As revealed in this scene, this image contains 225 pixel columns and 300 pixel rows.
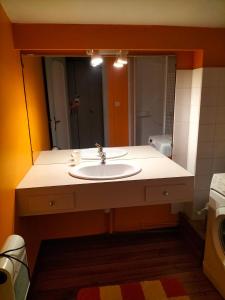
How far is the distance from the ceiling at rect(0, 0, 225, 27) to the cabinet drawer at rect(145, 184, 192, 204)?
113cm

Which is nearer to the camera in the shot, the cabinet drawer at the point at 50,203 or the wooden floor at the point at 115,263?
the cabinet drawer at the point at 50,203

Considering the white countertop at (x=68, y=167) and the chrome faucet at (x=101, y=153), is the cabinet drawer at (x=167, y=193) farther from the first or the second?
the chrome faucet at (x=101, y=153)

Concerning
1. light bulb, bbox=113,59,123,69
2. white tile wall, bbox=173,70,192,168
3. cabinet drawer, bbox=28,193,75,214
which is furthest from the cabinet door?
light bulb, bbox=113,59,123,69

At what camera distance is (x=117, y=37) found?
164 centimetres

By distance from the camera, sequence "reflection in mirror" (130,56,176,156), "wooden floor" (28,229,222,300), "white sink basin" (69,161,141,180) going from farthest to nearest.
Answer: "reflection in mirror" (130,56,176,156), "white sink basin" (69,161,141,180), "wooden floor" (28,229,222,300)

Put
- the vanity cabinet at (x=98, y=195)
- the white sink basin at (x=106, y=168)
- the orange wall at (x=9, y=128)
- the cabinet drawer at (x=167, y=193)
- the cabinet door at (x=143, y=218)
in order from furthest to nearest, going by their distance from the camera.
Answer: the cabinet door at (x=143, y=218), the white sink basin at (x=106, y=168), the cabinet drawer at (x=167, y=193), the vanity cabinet at (x=98, y=195), the orange wall at (x=9, y=128)

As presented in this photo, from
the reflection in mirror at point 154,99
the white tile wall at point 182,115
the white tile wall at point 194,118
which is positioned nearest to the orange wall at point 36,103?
the reflection in mirror at point 154,99

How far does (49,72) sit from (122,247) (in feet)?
5.37

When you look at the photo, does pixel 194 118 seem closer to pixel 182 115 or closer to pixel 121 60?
pixel 182 115

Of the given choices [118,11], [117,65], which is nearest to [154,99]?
[117,65]

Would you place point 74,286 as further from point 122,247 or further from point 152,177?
point 152,177

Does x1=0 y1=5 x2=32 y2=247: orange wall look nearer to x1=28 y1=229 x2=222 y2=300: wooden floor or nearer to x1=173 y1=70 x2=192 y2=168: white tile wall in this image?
x1=28 y1=229 x2=222 y2=300: wooden floor

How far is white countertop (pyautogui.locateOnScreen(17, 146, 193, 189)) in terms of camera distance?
4.96ft

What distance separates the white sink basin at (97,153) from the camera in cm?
196
